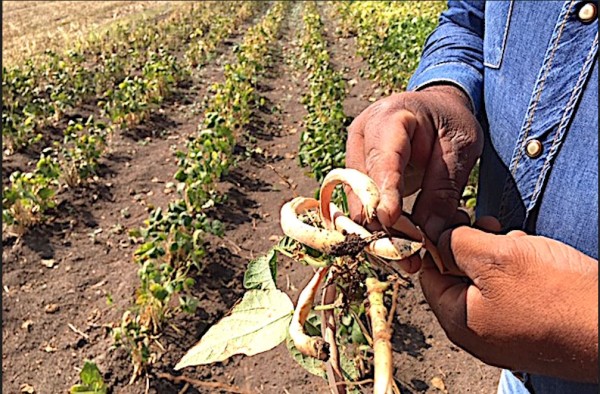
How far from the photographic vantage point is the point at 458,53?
59.3 inches

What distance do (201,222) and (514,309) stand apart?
9.58ft

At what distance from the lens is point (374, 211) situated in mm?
973

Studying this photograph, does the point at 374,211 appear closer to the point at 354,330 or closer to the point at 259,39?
the point at 354,330

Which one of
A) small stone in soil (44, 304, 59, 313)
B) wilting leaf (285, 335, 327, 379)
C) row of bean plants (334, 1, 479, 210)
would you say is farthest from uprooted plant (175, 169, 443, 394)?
row of bean plants (334, 1, 479, 210)

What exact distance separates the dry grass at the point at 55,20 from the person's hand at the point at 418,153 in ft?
31.6

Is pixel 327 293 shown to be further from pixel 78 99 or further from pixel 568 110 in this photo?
pixel 78 99

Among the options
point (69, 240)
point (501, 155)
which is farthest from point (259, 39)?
point (501, 155)

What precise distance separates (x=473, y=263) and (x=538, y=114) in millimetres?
406

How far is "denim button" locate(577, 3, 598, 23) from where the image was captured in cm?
110

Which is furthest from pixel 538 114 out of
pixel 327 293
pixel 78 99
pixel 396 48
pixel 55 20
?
pixel 55 20

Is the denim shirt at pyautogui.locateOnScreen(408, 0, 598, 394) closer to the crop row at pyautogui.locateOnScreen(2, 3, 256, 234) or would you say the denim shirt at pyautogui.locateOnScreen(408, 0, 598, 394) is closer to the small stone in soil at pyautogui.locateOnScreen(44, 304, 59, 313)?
the small stone in soil at pyautogui.locateOnScreen(44, 304, 59, 313)

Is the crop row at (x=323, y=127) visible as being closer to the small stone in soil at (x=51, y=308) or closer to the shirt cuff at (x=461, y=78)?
the small stone in soil at (x=51, y=308)

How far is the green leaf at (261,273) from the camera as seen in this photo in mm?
1290

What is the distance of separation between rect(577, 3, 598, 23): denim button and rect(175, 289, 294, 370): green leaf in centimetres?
80
